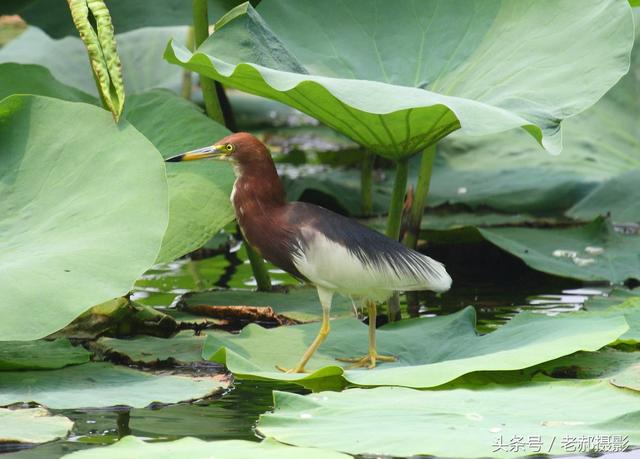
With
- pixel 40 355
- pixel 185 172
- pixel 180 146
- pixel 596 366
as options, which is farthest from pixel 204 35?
pixel 596 366

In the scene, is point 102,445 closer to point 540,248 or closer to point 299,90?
point 299,90

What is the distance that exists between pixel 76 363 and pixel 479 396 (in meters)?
0.98

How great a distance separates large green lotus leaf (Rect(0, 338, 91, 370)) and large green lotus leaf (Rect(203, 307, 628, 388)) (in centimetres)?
33

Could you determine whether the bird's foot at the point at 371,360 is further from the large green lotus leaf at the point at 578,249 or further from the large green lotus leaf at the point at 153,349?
the large green lotus leaf at the point at 578,249

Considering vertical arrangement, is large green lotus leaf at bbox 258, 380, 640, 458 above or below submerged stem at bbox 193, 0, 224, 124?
below

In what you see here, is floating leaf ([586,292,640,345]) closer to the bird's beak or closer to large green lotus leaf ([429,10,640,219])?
the bird's beak

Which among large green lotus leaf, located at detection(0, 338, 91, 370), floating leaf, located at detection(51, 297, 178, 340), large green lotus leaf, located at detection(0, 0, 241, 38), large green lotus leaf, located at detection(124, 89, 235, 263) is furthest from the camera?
large green lotus leaf, located at detection(0, 0, 241, 38)

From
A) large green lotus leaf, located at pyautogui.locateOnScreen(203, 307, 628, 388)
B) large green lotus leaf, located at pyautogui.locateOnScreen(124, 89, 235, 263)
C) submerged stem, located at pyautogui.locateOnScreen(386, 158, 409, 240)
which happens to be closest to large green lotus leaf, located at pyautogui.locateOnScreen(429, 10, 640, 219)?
submerged stem, located at pyautogui.locateOnScreen(386, 158, 409, 240)

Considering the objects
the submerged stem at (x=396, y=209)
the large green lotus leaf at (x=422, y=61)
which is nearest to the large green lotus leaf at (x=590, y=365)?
the large green lotus leaf at (x=422, y=61)

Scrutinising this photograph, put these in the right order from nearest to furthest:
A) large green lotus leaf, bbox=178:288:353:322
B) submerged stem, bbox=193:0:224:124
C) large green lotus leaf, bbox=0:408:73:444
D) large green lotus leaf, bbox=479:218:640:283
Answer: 1. large green lotus leaf, bbox=0:408:73:444
2. large green lotus leaf, bbox=178:288:353:322
3. submerged stem, bbox=193:0:224:124
4. large green lotus leaf, bbox=479:218:640:283

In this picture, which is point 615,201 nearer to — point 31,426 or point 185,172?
point 185,172

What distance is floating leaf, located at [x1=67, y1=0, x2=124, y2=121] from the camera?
3.07m

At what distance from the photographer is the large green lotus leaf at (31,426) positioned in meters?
2.29

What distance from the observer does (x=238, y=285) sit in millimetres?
4098
